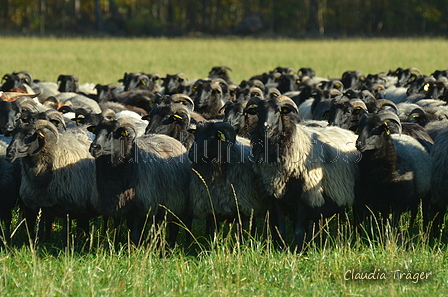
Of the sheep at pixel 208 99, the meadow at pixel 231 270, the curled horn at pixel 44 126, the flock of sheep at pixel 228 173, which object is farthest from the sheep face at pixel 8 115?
the sheep at pixel 208 99

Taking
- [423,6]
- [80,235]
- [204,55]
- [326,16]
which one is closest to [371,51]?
[204,55]

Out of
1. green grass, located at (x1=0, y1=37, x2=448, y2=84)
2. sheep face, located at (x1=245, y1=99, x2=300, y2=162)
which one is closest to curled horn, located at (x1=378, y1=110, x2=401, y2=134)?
sheep face, located at (x1=245, y1=99, x2=300, y2=162)

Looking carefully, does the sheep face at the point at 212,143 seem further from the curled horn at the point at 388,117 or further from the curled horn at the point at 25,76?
the curled horn at the point at 25,76

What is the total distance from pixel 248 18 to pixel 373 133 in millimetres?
53994

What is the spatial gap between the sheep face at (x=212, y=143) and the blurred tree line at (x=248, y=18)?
48768mm

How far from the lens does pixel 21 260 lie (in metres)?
6.88

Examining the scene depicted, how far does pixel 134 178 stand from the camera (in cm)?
763

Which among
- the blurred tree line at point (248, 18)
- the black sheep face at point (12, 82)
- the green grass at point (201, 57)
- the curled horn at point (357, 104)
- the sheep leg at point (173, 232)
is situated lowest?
the sheep leg at point (173, 232)

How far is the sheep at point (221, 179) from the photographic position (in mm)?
7574

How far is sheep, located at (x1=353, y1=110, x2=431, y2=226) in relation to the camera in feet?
25.0

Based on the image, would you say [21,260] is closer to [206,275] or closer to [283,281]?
[206,275]

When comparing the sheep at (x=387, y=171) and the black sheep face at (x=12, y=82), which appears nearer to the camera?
the sheep at (x=387, y=171)

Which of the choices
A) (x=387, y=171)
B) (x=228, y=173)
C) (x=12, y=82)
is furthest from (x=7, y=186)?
(x=12, y=82)

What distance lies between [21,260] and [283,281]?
9.63ft
